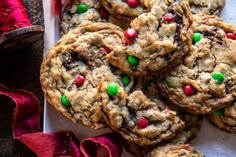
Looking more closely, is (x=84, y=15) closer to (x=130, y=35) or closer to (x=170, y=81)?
(x=130, y=35)

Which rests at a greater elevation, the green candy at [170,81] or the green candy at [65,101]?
the green candy at [170,81]

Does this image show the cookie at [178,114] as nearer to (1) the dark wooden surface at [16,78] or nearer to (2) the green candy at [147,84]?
(2) the green candy at [147,84]

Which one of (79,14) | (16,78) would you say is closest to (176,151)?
(79,14)

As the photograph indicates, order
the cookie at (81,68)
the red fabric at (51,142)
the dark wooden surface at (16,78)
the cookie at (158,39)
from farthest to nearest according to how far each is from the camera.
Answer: the dark wooden surface at (16,78) < the red fabric at (51,142) < the cookie at (81,68) < the cookie at (158,39)

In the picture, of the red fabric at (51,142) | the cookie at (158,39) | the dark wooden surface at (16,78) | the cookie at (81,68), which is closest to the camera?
the cookie at (158,39)

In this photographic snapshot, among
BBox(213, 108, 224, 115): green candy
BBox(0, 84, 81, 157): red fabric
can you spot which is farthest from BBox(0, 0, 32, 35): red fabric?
BBox(213, 108, 224, 115): green candy

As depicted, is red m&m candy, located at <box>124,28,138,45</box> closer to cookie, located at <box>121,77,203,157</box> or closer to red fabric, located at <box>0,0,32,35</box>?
cookie, located at <box>121,77,203,157</box>

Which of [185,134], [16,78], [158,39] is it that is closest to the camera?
[158,39]

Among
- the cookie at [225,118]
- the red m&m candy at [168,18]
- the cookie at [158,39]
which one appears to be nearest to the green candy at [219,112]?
the cookie at [225,118]
